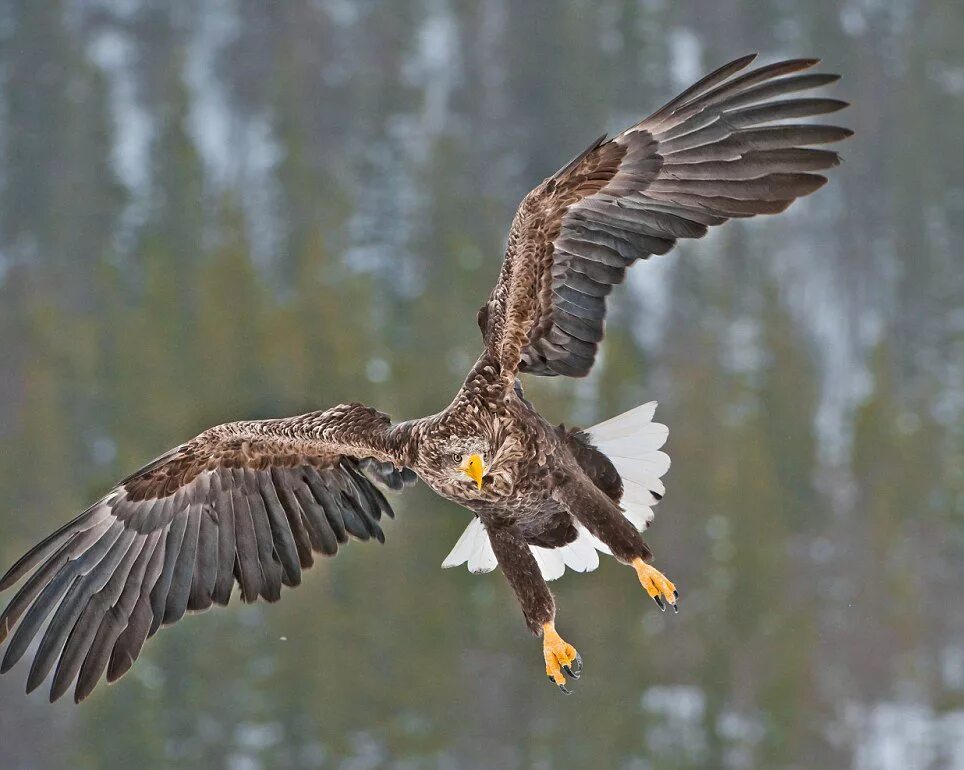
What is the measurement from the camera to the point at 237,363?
82.7ft

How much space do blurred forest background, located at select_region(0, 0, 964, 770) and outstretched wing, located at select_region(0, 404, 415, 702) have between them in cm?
1471

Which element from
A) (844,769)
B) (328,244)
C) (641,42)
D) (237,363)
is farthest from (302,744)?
(641,42)

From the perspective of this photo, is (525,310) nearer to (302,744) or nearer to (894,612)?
(302,744)

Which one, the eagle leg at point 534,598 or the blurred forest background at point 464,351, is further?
the blurred forest background at point 464,351

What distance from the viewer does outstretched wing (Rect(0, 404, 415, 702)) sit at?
5.62m

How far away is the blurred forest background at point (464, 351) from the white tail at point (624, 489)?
1475 centimetres

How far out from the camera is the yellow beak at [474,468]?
4.95 metres

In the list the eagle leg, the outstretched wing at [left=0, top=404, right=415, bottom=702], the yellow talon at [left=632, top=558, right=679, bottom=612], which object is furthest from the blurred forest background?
A: the yellow talon at [left=632, top=558, right=679, bottom=612]

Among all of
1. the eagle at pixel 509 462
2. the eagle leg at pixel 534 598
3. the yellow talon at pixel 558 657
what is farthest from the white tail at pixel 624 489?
the yellow talon at pixel 558 657

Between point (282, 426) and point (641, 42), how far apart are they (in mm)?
29199

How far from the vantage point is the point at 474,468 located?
4.96 metres

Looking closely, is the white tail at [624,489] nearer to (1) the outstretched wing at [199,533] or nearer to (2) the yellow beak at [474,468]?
(1) the outstretched wing at [199,533]

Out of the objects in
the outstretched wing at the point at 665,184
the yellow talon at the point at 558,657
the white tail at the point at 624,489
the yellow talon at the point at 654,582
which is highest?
the outstretched wing at the point at 665,184

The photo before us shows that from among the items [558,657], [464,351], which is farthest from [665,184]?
[464,351]
